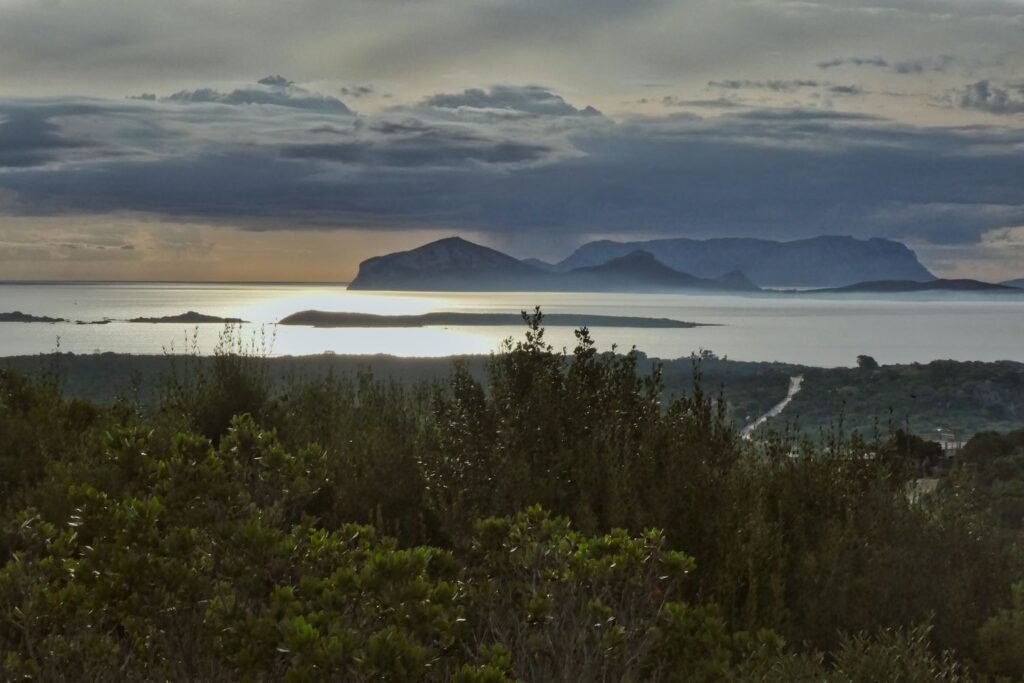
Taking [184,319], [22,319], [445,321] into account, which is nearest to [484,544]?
[445,321]

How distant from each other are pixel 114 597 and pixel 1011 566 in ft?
19.6

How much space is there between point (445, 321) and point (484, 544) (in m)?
94.6

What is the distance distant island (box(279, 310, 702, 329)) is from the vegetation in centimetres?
8135

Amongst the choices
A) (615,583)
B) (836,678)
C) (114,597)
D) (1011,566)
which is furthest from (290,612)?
(1011,566)

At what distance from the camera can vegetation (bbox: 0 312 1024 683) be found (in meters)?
4.15

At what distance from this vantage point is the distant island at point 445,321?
308 feet

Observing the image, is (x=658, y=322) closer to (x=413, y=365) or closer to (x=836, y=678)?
(x=413, y=365)

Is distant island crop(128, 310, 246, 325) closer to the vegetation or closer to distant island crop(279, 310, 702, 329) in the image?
distant island crop(279, 310, 702, 329)

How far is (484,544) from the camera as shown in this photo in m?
4.82

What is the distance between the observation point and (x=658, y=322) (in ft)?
349

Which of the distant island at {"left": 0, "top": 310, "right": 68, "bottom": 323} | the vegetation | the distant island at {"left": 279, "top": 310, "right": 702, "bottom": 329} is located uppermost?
the distant island at {"left": 279, "top": 310, "right": 702, "bottom": 329}

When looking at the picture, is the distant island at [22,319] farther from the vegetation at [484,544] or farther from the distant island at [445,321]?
the vegetation at [484,544]

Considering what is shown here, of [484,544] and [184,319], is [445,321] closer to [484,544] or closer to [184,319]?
[184,319]

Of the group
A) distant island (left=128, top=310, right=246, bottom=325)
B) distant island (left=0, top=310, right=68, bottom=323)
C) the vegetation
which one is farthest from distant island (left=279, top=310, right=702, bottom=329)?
the vegetation
